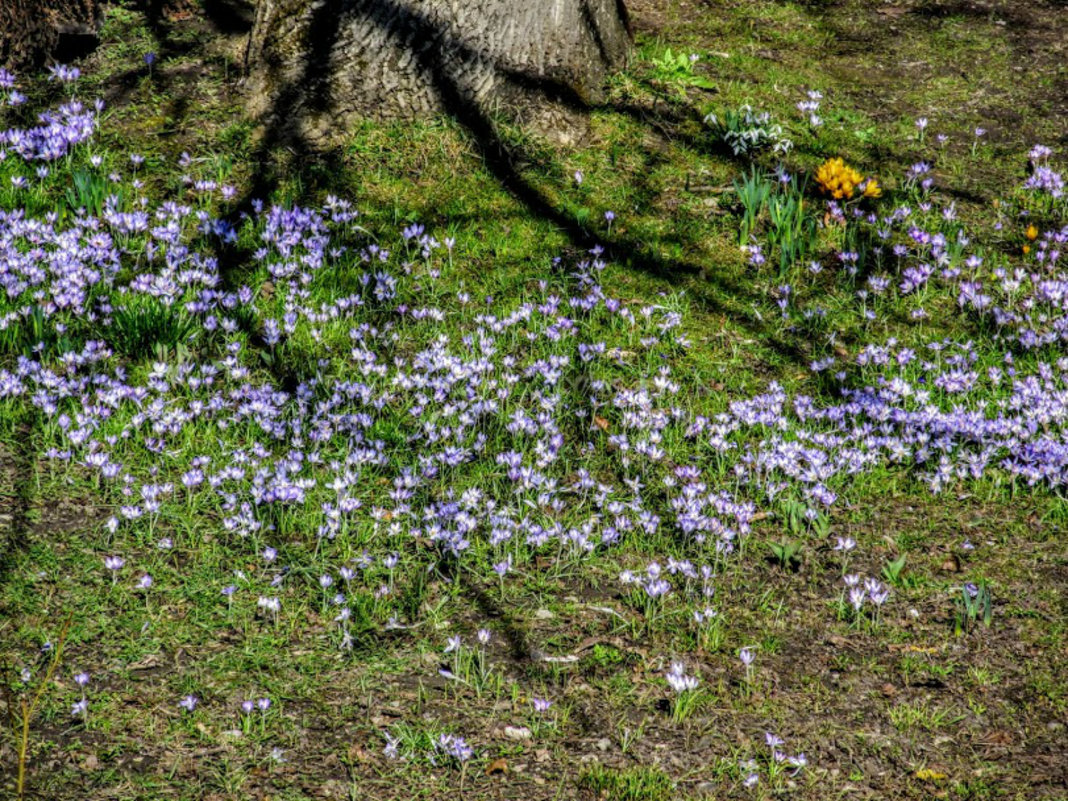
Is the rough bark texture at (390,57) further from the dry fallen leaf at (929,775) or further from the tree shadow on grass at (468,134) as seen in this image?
the dry fallen leaf at (929,775)

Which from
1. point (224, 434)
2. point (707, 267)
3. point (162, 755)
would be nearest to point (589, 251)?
point (707, 267)

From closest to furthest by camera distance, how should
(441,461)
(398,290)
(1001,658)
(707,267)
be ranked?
(1001,658) < (441,461) < (398,290) < (707,267)

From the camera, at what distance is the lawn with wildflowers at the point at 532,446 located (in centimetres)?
346

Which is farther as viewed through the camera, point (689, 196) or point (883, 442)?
point (689, 196)

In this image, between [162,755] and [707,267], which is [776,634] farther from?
[707,267]

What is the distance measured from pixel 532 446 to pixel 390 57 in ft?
9.26

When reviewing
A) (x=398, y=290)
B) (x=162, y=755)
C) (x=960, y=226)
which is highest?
(x=960, y=226)

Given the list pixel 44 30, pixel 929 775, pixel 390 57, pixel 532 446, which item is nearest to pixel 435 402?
pixel 532 446

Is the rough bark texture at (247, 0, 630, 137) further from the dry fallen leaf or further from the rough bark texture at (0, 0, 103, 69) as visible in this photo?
the dry fallen leaf

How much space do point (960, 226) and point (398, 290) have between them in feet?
11.2

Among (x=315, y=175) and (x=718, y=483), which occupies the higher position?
(x=315, y=175)

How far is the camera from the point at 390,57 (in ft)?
20.3

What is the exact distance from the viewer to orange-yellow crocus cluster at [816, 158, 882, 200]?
6.23 m

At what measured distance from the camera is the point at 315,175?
19.9 feet
